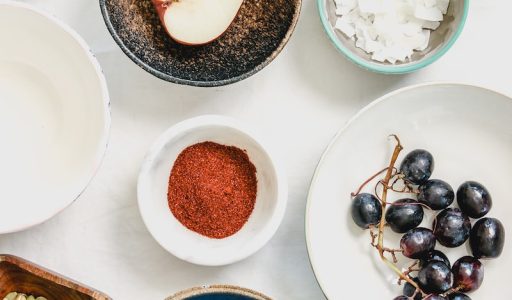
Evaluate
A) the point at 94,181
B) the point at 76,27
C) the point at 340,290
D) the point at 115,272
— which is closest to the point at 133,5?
the point at 76,27

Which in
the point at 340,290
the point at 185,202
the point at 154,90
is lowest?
the point at 340,290

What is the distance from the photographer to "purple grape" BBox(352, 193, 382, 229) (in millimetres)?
1098

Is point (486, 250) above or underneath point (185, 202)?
underneath

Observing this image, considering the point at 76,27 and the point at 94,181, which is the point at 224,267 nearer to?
the point at 94,181

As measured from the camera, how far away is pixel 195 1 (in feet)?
3.60

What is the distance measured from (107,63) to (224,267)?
0.35 metres

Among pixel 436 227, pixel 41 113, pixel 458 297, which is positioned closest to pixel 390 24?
pixel 436 227

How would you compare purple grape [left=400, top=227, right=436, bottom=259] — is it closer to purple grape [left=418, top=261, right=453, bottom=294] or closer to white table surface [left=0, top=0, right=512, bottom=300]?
purple grape [left=418, top=261, right=453, bottom=294]

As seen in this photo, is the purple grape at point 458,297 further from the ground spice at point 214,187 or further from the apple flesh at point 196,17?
the apple flesh at point 196,17

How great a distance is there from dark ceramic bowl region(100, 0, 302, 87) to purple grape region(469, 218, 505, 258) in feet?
1.24

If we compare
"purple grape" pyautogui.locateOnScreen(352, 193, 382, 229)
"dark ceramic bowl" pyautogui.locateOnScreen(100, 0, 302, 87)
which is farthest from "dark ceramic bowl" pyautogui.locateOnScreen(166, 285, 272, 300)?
"dark ceramic bowl" pyautogui.locateOnScreen(100, 0, 302, 87)

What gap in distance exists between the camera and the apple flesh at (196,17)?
110 centimetres

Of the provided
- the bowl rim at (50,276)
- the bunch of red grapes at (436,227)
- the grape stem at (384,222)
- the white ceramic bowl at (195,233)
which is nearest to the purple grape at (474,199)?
the bunch of red grapes at (436,227)

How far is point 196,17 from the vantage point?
1.10 m
